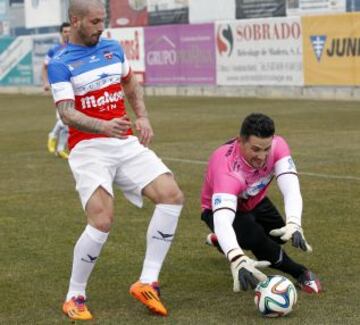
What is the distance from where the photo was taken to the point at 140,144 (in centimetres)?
685

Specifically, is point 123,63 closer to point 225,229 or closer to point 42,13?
point 225,229

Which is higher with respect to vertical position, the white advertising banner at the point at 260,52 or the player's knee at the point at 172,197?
the player's knee at the point at 172,197

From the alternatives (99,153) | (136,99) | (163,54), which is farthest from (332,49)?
(99,153)

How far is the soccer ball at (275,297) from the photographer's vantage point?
6.30 meters

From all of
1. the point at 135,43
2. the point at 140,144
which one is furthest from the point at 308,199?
the point at 135,43

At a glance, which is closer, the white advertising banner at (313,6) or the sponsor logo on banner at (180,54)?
the sponsor logo on banner at (180,54)

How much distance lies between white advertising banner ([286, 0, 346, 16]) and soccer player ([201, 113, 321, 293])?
82.4 feet

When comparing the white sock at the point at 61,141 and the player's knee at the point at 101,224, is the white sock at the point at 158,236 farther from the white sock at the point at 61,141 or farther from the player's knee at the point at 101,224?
the white sock at the point at 61,141

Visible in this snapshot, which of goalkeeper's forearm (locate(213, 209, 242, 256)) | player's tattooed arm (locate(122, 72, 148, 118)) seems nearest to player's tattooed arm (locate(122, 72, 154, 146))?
player's tattooed arm (locate(122, 72, 148, 118))

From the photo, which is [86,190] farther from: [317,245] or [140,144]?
[317,245]

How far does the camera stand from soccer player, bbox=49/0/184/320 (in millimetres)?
6512

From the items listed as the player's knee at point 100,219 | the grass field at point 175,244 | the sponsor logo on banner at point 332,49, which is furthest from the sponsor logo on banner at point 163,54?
the player's knee at point 100,219

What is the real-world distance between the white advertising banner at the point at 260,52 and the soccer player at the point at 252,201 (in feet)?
68.6

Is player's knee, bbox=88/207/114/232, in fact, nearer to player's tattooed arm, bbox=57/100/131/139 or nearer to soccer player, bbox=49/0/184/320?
soccer player, bbox=49/0/184/320
